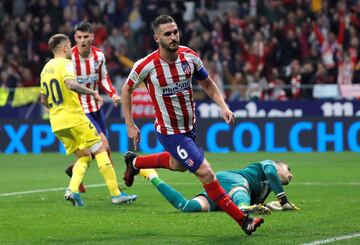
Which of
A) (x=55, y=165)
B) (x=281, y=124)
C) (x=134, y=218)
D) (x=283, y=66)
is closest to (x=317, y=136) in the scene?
(x=281, y=124)

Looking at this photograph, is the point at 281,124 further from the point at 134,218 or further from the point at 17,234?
the point at 17,234

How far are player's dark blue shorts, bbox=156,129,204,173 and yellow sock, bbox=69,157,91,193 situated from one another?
254 centimetres

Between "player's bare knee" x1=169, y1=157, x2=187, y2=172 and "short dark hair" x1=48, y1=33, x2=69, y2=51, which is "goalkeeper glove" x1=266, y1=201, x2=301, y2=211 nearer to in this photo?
"player's bare knee" x1=169, y1=157, x2=187, y2=172

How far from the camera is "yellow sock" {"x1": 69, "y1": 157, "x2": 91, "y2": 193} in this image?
1160cm

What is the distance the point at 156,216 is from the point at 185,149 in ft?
5.23

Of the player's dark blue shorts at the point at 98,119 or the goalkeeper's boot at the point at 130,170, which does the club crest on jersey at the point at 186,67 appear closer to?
the goalkeeper's boot at the point at 130,170

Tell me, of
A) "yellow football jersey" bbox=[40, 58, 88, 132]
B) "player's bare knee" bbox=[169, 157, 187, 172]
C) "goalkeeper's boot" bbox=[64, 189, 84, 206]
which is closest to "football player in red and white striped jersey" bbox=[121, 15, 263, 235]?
"player's bare knee" bbox=[169, 157, 187, 172]

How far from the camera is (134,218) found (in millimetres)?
10234

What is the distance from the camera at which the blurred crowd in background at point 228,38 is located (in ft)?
76.9

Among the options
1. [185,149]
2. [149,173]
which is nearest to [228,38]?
[149,173]

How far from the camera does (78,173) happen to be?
1177 cm

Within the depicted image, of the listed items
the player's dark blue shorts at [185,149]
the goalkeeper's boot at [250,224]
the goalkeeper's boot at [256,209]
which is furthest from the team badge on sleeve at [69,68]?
the goalkeeper's boot at [250,224]

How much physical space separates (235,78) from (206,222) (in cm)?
1471

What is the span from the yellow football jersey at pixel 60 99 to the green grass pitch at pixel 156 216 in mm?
989
